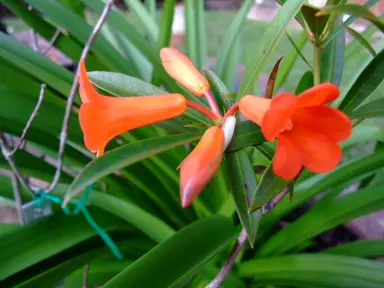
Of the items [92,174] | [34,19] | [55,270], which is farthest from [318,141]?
[34,19]

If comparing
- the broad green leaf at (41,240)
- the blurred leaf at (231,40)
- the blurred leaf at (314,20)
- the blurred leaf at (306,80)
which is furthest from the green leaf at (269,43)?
the blurred leaf at (231,40)

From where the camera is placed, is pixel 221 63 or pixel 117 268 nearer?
pixel 117 268

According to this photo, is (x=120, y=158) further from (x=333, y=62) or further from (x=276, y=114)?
(x=333, y=62)

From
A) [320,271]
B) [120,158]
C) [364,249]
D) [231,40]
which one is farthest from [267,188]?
[231,40]

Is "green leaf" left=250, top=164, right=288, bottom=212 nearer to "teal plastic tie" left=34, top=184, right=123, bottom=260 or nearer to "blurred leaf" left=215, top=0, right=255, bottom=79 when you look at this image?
"teal plastic tie" left=34, top=184, right=123, bottom=260

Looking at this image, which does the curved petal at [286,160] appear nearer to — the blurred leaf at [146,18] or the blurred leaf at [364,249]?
the blurred leaf at [364,249]

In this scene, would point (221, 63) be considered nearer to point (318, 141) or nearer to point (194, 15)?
point (194, 15)
